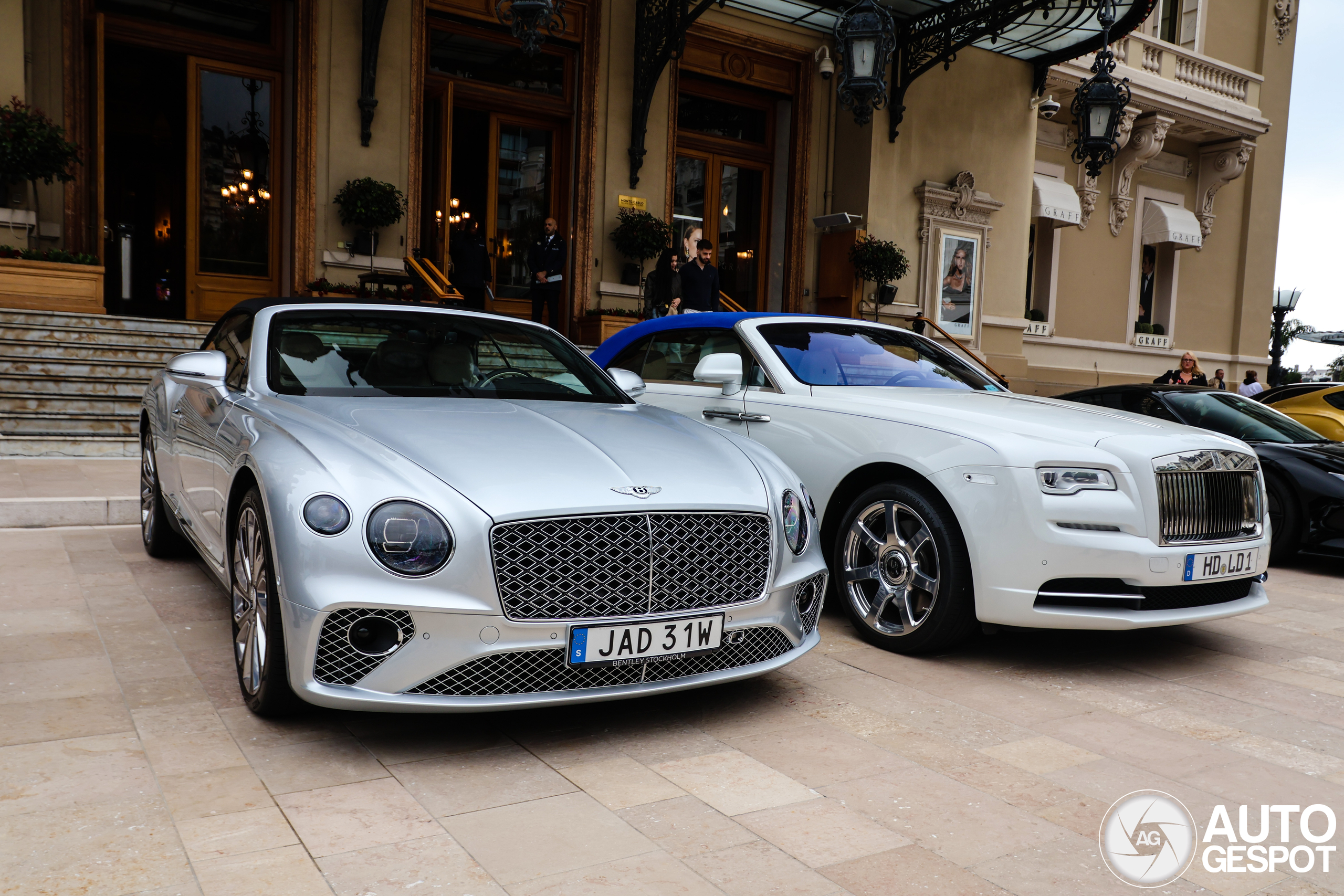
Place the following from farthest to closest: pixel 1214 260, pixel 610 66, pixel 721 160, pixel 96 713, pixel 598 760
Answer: pixel 1214 260
pixel 721 160
pixel 610 66
pixel 96 713
pixel 598 760

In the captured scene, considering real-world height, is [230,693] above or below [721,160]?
below

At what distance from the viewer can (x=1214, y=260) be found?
2405 cm

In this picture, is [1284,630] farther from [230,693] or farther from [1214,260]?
[1214,260]

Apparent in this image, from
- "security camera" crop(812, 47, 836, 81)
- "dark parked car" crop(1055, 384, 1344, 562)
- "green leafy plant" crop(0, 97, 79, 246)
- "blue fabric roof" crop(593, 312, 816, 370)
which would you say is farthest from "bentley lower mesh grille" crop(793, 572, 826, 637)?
"security camera" crop(812, 47, 836, 81)

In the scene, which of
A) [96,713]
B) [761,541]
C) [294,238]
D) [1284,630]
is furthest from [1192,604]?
[294,238]

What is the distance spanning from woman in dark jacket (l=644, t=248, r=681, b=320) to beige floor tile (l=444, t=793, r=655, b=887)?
356 inches

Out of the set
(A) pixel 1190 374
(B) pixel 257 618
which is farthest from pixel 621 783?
(A) pixel 1190 374

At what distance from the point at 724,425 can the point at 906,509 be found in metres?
1.25

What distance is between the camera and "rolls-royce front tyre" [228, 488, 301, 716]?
118 inches

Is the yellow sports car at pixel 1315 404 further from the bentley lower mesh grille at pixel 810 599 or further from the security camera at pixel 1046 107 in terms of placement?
the bentley lower mesh grille at pixel 810 599

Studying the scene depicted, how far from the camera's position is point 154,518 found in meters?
5.46

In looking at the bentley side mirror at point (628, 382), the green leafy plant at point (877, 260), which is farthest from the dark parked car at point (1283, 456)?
the green leafy plant at point (877, 260)

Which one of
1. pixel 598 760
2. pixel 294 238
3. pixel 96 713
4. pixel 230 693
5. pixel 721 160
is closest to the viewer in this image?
pixel 598 760

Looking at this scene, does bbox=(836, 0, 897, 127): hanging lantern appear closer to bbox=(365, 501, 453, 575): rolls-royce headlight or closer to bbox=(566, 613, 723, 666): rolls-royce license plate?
bbox=(566, 613, 723, 666): rolls-royce license plate
